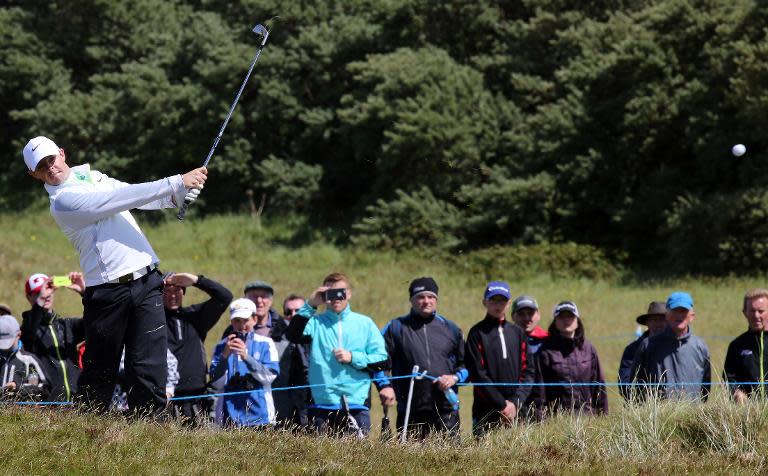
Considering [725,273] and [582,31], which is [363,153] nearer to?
[582,31]

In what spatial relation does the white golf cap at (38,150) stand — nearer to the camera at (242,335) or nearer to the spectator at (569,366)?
the camera at (242,335)

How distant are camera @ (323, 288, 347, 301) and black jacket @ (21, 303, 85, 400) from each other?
254cm

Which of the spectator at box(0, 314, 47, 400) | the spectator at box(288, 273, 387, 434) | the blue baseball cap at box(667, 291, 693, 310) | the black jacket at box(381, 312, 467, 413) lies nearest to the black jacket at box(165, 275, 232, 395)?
the spectator at box(288, 273, 387, 434)

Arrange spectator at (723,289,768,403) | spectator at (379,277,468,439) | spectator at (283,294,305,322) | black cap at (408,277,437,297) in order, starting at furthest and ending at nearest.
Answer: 1. spectator at (283,294,305,322)
2. black cap at (408,277,437,297)
3. spectator at (379,277,468,439)
4. spectator at (723,289,768,403)

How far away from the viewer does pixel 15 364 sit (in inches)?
407

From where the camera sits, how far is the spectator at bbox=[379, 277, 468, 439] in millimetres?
10352

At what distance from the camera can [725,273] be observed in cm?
3198

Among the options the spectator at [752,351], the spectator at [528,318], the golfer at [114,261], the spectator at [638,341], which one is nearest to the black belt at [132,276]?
the golfer at [114,261]

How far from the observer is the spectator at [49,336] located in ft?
35.1

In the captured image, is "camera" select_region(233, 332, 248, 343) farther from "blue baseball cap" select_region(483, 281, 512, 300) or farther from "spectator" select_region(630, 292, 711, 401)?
"spectator" select_region(630, 292, 711, 401)

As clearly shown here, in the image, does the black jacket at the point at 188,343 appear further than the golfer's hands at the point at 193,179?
Yes

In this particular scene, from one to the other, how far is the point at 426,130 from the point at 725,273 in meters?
11.7

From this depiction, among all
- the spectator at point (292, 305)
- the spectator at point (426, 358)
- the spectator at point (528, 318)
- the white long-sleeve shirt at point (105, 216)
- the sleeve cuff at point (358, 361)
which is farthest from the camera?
the spectator at point (292, 305)

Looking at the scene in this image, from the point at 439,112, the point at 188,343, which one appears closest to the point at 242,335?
the point at 188,343
